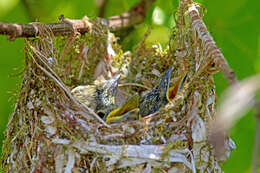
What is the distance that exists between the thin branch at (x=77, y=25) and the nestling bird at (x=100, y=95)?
34 centimetres

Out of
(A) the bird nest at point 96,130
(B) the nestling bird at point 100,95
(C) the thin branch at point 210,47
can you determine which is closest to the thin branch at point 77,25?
(A) the bird nest at point 96,130

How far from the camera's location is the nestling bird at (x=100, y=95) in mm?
1959

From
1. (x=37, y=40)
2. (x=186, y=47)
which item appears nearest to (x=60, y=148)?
(x=37, y=40)

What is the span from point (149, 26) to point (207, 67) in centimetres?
88

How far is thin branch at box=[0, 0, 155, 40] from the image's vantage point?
4.13 feet

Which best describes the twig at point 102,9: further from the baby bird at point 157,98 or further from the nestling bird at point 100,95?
the baby bird at point 157,98

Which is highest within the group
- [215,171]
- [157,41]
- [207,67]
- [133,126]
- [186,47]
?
[157,41]

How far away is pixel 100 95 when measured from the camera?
6.50ft

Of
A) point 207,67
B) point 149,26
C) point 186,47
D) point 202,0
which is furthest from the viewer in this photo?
point 149,26

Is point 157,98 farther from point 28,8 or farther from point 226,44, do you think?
point 28,8

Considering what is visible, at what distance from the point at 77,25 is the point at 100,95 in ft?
1.37

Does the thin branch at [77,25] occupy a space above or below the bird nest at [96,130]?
above

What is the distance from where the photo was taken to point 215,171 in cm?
143

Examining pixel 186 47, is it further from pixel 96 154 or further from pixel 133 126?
pixel 96 154
